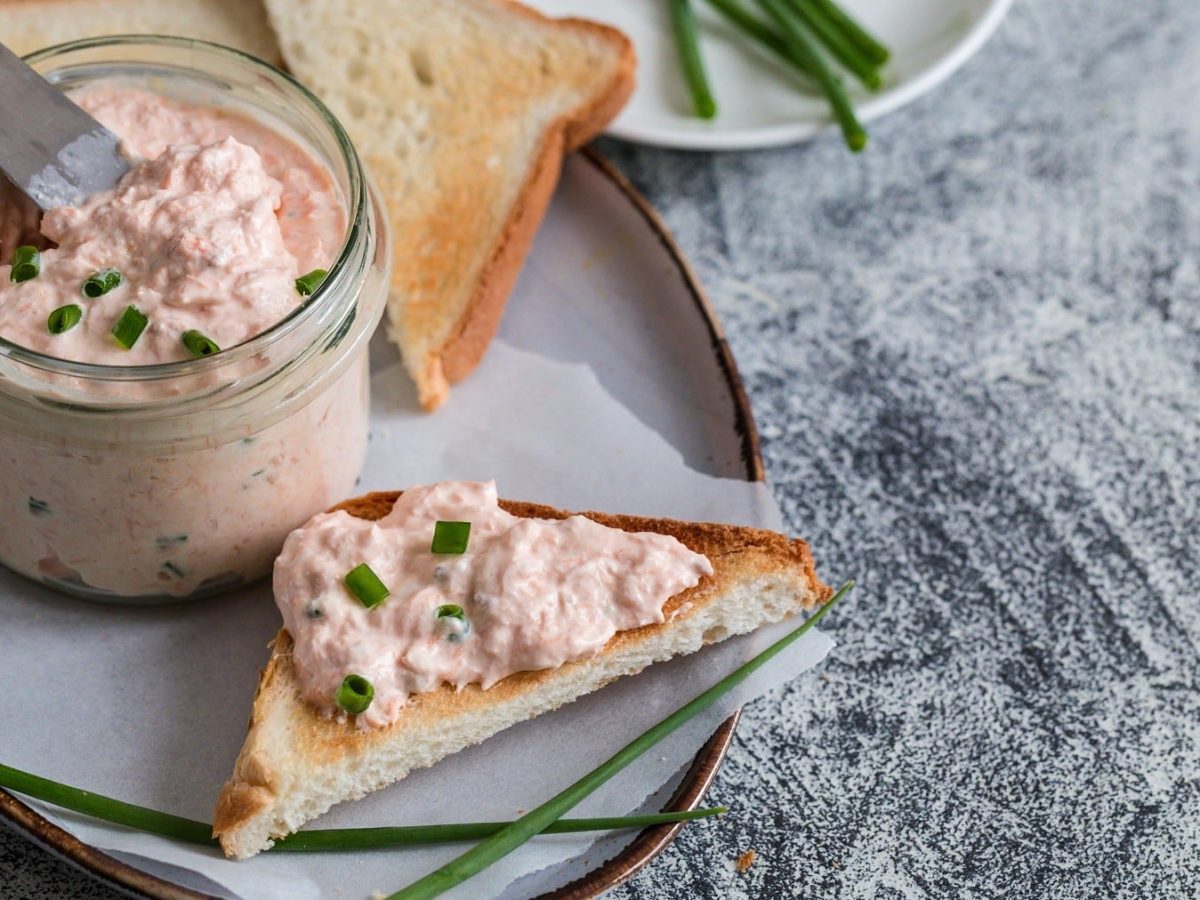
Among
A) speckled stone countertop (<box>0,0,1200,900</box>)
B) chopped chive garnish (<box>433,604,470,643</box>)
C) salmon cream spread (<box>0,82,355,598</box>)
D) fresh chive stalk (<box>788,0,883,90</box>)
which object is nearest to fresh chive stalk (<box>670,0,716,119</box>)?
speckled stone countertop (<box>0,0,1200,900</box>)

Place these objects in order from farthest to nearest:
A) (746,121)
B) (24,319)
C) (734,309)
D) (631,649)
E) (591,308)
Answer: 1. (746,121)
2. (734,309)
3. (591,308)
4. (631,649)
5. (24,319)

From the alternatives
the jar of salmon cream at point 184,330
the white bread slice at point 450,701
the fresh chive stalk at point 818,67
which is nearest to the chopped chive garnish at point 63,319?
the jar of salmon cream at point 184,330

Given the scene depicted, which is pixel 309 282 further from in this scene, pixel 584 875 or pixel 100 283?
pixel 584 875

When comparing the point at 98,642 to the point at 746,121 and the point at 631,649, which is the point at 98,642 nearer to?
the point at 631,649

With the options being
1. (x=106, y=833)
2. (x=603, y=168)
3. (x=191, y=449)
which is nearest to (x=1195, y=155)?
(x=603, y=168)

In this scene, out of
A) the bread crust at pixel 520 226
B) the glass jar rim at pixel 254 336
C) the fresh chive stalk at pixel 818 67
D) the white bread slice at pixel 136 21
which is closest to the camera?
the glass jar rim at pixel 254 336

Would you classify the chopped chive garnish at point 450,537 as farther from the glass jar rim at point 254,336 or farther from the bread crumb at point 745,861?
the bread crumb at point 745,861
